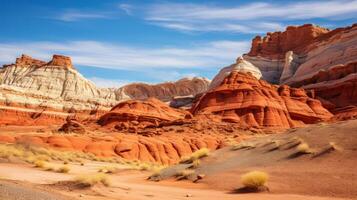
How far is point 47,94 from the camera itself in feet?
378

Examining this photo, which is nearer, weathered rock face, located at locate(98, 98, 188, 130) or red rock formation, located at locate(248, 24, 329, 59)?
weathered rock face, located at locate(98, 98, 188, 130)

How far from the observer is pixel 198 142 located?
4772 centimetres

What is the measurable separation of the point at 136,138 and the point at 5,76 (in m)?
92.1

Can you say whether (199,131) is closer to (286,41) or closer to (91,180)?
(91,180)

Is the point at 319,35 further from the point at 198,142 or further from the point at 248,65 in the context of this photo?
the point at 198,142

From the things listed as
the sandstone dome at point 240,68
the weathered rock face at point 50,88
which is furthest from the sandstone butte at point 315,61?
the weathered rock face at point 50,88

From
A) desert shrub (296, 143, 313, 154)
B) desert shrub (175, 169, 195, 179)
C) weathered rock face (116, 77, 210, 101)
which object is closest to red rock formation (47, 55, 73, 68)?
weathered rock face (116, 77, 210, 101)

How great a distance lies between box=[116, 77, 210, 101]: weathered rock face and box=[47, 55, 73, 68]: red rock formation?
2720cm

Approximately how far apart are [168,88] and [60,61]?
4766 centimetres

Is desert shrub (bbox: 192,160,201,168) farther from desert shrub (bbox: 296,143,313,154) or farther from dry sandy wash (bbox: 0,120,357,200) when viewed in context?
desert shrub (bbox: 296,143,313,154)

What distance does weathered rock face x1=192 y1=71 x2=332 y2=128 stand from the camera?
6391 centimetres

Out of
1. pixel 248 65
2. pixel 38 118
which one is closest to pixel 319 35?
pixel 248 65

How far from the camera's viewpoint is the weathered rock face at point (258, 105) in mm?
63906

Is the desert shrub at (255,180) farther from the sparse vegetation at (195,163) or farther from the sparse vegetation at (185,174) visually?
the sparse vegetation at (195,163)
